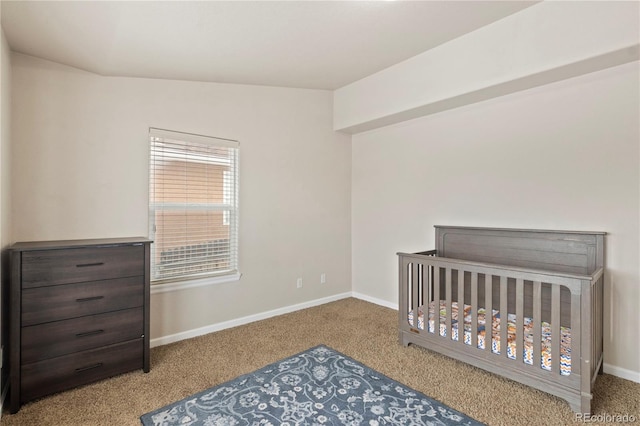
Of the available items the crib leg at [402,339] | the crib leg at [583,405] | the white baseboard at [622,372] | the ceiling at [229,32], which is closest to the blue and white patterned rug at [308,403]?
the crib leg at [402,339]

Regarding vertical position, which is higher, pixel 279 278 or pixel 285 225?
pixel 285 225

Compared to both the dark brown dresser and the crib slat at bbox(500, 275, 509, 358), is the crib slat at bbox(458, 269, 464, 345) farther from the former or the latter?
the dark brown dresser

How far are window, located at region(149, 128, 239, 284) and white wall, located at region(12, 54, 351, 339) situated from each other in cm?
9

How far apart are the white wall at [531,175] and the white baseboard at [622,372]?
1 centimetres

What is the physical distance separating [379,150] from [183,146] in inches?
87.6

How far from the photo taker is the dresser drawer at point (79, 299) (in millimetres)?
1969

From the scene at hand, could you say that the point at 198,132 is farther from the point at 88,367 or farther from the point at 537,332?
the point at 537,332

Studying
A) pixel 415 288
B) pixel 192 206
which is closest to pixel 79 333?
pixel 192 206

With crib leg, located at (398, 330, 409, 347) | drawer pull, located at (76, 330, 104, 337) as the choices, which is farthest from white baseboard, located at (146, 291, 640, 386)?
crib leg, located at (398, 330, 409, 347)

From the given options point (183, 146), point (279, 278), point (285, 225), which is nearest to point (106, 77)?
point (183, 146)

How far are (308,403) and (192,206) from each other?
1.94 metres

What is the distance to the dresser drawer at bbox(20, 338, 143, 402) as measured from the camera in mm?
1968

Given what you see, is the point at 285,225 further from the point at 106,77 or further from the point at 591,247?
the point at 591,247

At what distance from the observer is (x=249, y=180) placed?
11.1 ft
